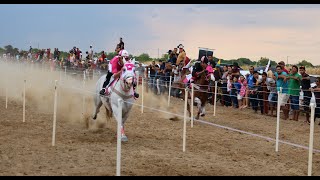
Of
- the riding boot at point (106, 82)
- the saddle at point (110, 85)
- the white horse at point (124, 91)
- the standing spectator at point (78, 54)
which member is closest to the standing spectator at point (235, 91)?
the riding boot at point (106, 82)

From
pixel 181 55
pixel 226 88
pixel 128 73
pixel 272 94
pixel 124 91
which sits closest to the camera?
pixel 128 73

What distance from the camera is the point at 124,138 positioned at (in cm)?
1271

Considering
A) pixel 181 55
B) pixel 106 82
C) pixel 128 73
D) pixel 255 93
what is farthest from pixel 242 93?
pixel 128 73

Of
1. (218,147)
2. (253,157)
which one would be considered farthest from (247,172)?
(218,147)

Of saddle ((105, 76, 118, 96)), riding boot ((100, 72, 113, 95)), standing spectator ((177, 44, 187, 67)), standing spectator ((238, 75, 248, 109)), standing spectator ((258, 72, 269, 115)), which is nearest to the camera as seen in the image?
saddle ((105, 76, 118, 96))

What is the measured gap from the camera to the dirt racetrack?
9.36 m

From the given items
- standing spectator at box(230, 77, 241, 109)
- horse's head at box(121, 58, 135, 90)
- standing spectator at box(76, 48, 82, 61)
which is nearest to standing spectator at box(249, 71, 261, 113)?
standing spectator at box(230, 77, 241, 109)

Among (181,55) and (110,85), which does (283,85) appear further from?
(110,85)

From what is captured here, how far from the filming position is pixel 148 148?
11.8 m

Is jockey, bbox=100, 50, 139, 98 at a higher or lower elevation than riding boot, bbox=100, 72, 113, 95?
higher

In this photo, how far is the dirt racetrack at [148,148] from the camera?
9.36 metres

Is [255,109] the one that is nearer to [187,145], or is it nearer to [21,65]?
[187,145]

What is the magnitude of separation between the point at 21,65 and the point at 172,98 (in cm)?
2311

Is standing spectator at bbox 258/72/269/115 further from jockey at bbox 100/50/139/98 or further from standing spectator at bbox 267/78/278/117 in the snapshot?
jockey at bbox 100/50/139/98
